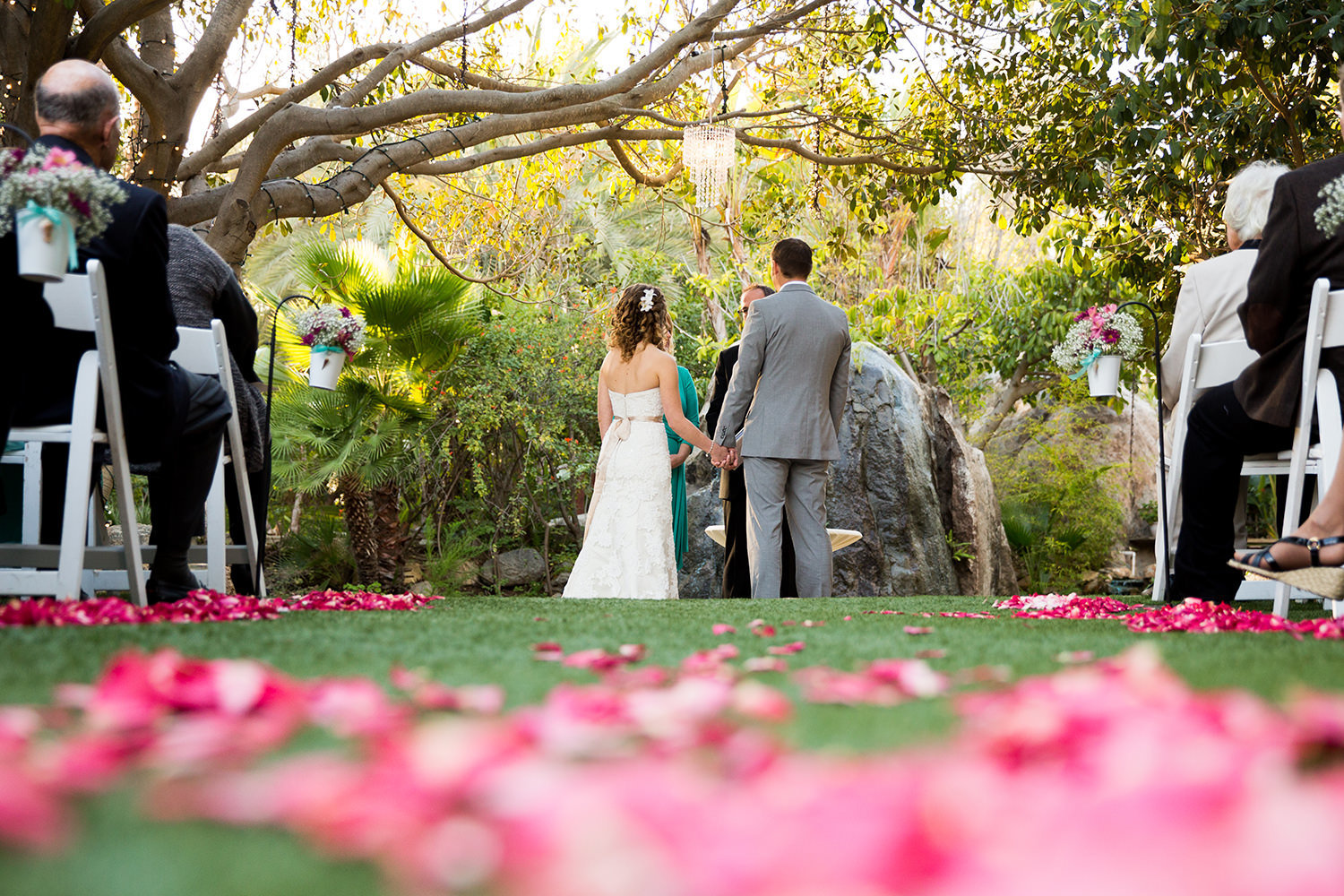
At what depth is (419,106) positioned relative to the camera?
23.4 ft

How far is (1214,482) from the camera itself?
3895 mm

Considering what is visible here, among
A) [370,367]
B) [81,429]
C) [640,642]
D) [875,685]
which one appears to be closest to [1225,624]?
[640,642]

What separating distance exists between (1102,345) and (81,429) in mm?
4066

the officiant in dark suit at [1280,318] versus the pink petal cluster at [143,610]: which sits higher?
the officiant in dark suit at [1280,318]

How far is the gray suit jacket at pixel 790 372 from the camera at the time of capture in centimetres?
600

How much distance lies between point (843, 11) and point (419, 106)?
4029mm

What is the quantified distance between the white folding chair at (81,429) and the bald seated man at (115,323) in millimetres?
74

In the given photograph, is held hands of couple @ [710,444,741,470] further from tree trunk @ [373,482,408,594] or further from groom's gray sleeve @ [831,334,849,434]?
tree trunk @ [373,482,408,594]

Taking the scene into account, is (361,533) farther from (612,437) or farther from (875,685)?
(875,685)

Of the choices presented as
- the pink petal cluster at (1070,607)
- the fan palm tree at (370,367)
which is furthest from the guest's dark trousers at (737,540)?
the fan palm tree at (370,367)

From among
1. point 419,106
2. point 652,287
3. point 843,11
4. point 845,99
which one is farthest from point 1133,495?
point 419,106

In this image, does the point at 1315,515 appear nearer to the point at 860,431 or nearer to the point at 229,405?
the point at 229,405

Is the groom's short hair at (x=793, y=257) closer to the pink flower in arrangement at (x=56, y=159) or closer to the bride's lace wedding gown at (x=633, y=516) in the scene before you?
the bride's lace wedding gown at (x=633, y=516)

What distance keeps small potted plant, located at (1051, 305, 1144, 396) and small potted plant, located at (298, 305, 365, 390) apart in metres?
3.30
